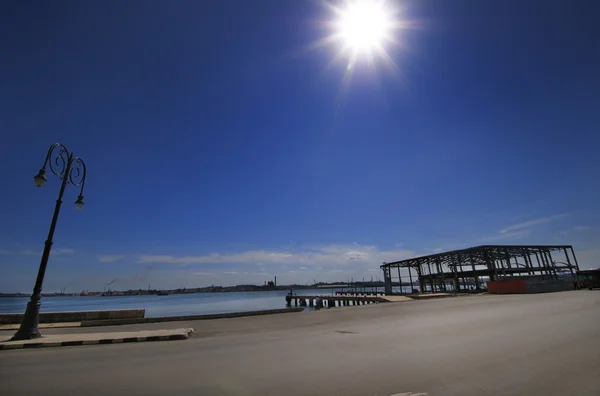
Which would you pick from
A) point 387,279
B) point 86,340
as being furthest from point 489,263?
point 86,340

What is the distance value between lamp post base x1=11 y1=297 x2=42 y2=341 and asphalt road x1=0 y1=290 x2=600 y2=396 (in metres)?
2.19

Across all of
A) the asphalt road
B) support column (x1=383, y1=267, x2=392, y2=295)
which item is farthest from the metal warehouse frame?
the asphalt road

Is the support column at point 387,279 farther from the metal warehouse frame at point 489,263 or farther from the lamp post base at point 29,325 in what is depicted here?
the lamp post base at point 29,325

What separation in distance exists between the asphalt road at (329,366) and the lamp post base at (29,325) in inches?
86.2

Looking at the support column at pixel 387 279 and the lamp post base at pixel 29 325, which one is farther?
the support column at pixel 387 279

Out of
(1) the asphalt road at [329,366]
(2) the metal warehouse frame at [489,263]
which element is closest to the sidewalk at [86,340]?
(1) the asphalt road at [329,366]

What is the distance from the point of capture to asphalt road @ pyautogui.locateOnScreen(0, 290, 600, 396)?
4.71 m

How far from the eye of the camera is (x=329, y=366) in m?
6.07

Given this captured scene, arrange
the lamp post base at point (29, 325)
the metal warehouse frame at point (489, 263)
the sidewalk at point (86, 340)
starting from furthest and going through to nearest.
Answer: the metal warehouse frame at point (489, 263) < the lamp post base at point (29, 325) < the sidewalk at point (86, 340)

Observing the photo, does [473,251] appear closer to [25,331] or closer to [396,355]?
[396,355]

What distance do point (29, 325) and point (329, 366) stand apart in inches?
433

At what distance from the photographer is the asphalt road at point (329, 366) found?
471 centimetres

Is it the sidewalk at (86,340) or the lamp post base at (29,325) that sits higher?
the lamp post base at (29,325)

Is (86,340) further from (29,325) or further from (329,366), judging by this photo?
(329,366)
